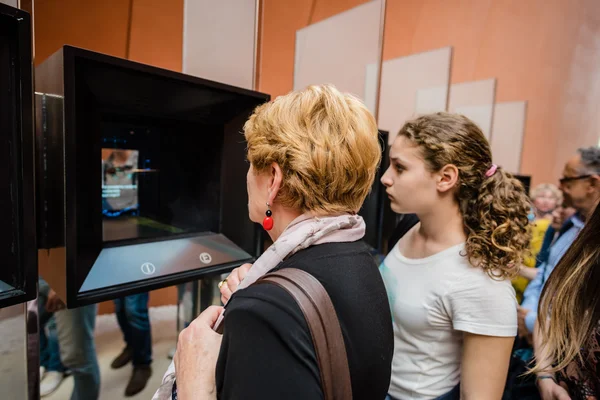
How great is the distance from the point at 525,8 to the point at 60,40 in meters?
3.92

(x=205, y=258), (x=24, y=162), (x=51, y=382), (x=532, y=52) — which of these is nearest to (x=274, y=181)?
(x=24, y=162)

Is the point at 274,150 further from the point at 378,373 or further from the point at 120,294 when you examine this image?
the point at 120,294

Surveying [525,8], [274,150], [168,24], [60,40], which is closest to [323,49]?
[168,24]

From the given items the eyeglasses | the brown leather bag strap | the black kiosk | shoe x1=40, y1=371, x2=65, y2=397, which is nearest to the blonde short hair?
the brown leather bag strap

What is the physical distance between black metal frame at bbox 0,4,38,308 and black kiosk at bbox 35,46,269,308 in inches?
2.3

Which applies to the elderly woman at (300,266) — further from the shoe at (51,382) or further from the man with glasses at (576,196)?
the man with glasses at (576,196)

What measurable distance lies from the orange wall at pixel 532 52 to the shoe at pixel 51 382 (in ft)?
8.76

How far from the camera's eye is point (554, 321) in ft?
2.67

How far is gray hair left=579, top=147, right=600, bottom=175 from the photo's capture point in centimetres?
162

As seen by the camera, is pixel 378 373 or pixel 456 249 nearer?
pixel 378 373

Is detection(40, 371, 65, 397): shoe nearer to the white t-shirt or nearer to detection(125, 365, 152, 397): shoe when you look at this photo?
detection(125, 365, 152, 397): shoe

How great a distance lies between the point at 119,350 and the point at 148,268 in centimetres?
75

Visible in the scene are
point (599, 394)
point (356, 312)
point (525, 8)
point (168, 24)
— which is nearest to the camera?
point (356, 312)

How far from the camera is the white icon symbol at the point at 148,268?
964mm
